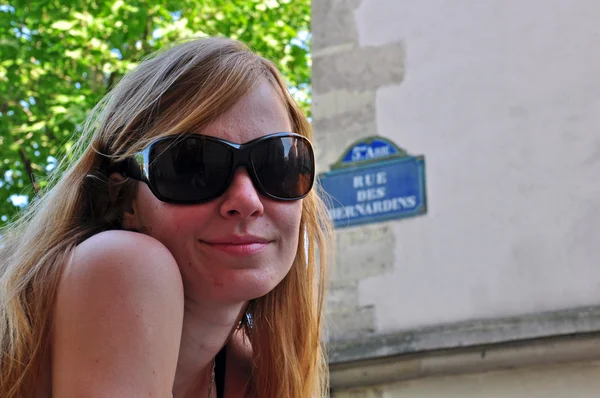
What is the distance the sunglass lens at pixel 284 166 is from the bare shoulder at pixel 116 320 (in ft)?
0.74

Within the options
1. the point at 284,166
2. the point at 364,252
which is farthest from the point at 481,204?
the point at 284,166

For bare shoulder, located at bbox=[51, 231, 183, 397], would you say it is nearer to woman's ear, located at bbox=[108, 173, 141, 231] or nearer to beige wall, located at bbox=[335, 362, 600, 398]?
woman's ear, located at bbox=[108, 173, 141, 231]

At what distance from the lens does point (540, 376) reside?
5.41 metres

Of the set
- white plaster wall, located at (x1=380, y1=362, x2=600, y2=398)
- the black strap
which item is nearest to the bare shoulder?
the black strap

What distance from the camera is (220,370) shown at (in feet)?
6.46

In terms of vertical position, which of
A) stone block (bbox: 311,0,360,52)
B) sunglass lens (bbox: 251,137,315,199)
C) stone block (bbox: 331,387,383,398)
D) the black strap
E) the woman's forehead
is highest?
stone block (bbox: 311,0,360,52)

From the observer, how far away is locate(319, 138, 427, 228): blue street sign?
5938 mm

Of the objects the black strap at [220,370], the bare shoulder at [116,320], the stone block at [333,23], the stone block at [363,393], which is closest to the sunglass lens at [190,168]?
the bare shoulder at [116,320]

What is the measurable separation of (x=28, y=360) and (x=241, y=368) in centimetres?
61

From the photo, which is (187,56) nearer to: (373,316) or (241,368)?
(241,368)

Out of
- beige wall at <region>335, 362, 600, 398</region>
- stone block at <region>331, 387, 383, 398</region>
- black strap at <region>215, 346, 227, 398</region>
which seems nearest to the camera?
black strap at <region>215, 346, 227, 398</region>

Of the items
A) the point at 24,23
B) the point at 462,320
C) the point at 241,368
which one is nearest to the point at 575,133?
the point at 462,320

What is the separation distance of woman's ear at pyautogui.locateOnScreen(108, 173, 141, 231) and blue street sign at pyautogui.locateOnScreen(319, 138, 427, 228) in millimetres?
4233

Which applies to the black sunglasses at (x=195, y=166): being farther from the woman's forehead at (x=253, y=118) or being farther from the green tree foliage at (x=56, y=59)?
the green tree foliage at (x=56, y=59)
